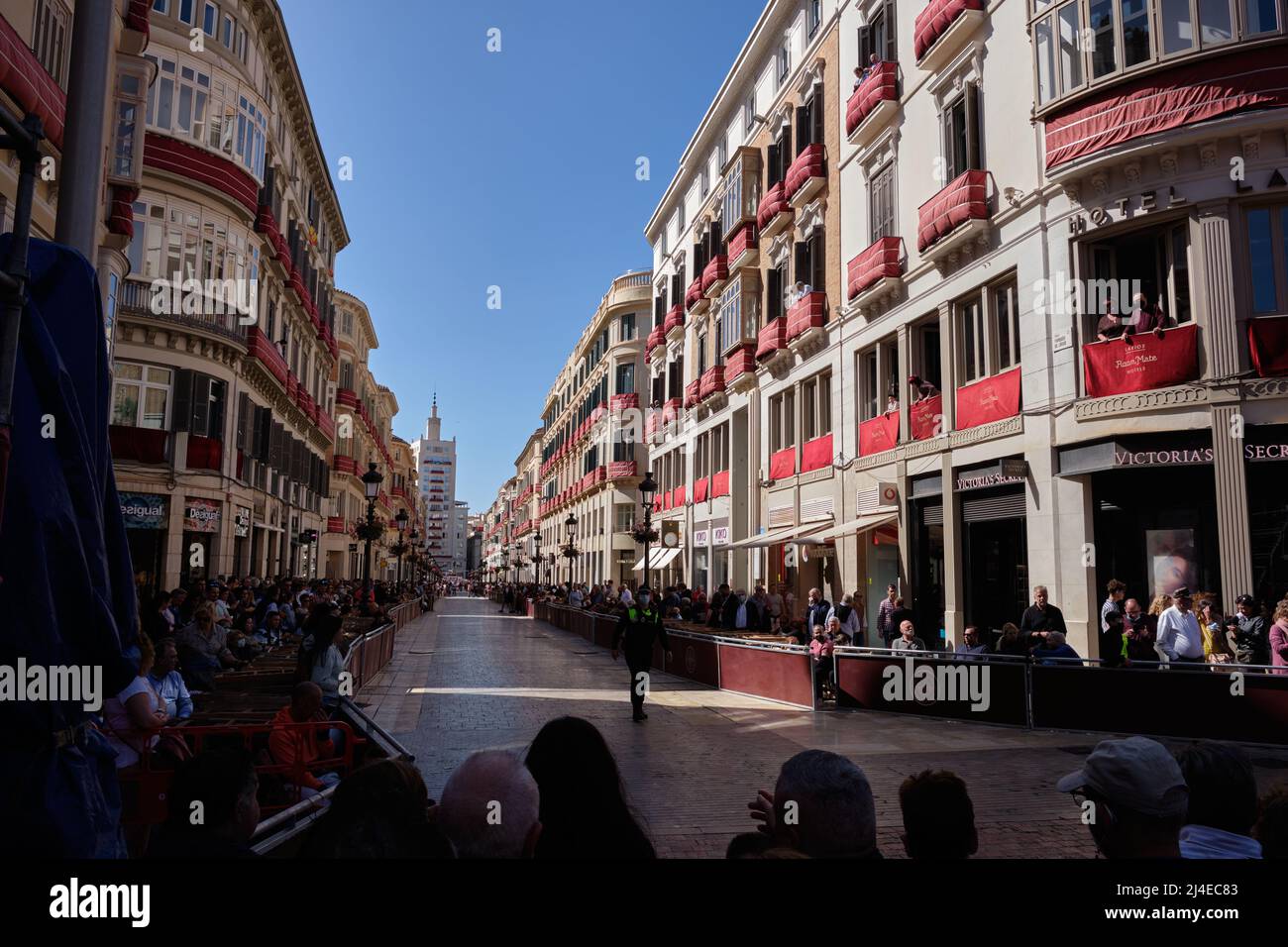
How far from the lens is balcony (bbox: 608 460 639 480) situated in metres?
51.4

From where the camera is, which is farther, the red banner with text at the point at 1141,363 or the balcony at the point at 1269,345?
the red banner with text at the point at 1141,363

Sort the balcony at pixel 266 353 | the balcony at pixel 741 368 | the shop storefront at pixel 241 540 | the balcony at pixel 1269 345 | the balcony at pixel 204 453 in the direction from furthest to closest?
1. the balcony at pixel 741 368
2. the balcony at pixel 266 353
3. the shop storefront at pixel 241 540
4. the balcony at pixel 204 453
5. the balcony at pixel 1269 345

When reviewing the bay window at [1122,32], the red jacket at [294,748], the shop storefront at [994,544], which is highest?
the bay window at [1122,32]

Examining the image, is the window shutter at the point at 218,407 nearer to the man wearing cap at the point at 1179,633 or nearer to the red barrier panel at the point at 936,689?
the red barrier panel at the point at 936,689

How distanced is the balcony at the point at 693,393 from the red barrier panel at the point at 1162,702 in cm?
2551

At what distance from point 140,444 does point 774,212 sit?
19965 mm

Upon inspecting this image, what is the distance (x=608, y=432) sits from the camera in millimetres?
54656

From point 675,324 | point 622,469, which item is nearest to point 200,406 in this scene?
point 675,324

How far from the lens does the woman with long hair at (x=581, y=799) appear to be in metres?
2.73

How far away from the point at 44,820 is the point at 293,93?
37.7 m

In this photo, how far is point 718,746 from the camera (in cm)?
1062

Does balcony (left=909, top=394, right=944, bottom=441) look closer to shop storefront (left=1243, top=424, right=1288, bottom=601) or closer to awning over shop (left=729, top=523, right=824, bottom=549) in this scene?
awning over shop (left=729, top=523, right=824, bottom=549)

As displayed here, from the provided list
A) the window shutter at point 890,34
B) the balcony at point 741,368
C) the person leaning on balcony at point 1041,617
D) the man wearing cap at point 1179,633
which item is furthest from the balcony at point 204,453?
the man wearing cap at point 1179,633

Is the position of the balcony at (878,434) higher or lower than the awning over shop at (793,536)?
higher
